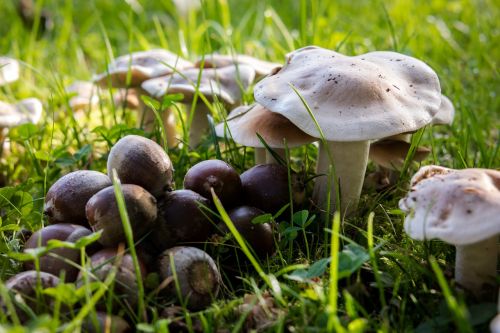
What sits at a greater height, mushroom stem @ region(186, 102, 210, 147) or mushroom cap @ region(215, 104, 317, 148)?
mushroom cap @ region(215, 104, 317, 148)

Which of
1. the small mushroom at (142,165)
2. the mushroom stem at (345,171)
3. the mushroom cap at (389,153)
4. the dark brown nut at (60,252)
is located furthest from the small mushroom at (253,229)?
the mushroom cap at (389,153)

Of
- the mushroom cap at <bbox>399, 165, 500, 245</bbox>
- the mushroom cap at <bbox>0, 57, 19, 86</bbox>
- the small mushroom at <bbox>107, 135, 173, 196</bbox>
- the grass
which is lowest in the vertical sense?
the grass

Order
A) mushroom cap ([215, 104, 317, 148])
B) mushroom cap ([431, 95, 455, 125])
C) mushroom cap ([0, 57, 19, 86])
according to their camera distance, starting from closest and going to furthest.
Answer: mushroom cap ([215, 104, 317, 148]), mushroom cap ([431, 95, 455, 125]), mushroom cap ([0, 57, 19, 86])

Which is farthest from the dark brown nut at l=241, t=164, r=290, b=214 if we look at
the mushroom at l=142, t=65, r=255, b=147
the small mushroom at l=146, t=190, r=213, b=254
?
the mushroom at l=142, t=65, r=255, b=147

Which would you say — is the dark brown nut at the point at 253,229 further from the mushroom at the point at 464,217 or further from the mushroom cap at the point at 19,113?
the mushroom cap at the point at 19,113

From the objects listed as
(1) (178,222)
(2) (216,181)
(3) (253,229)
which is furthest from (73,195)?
(3) (253,229)

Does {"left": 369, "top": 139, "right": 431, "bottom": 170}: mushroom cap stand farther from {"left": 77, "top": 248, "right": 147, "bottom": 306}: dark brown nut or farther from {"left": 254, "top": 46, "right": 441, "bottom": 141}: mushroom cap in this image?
{"left": 77, "top": 248, "right": 147, "bottom": 306}: dark brown nut

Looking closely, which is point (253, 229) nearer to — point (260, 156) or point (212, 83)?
point (260, 156)
